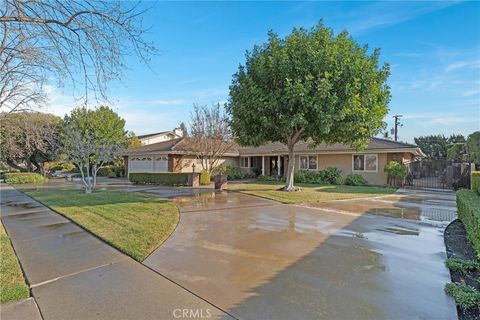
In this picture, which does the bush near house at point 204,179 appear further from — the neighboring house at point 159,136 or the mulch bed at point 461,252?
the neighboring house at point 159,136

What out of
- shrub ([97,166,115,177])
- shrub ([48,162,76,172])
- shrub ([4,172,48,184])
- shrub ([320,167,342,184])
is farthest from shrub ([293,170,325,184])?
shrub ([48,162,76,172])

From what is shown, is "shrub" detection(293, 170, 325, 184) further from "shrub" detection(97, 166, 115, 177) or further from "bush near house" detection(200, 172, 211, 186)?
"shrub" detection(97, 166, 115, 177)

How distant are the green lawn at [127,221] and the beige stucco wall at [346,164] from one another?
16.1 metres

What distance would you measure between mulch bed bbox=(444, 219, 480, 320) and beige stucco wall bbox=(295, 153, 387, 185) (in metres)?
12.5

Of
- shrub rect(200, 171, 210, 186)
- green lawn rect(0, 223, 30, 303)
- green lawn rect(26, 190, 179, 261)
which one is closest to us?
green lawn rect(0, 223, 30, 303)

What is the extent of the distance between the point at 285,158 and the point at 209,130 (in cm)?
804

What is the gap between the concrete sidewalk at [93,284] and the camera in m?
3.28

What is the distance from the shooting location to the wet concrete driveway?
3.41 m

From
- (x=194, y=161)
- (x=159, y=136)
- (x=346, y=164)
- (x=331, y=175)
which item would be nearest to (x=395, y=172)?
(x=346, y=164)

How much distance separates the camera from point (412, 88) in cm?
1892

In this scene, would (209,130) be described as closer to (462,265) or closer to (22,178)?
(22,178)

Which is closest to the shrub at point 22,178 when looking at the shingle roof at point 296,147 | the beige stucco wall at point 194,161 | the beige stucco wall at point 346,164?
the shingle roof at point 296,147

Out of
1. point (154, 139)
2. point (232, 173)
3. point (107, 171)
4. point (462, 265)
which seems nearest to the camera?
point (462, 265)

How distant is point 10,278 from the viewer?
4.16m
